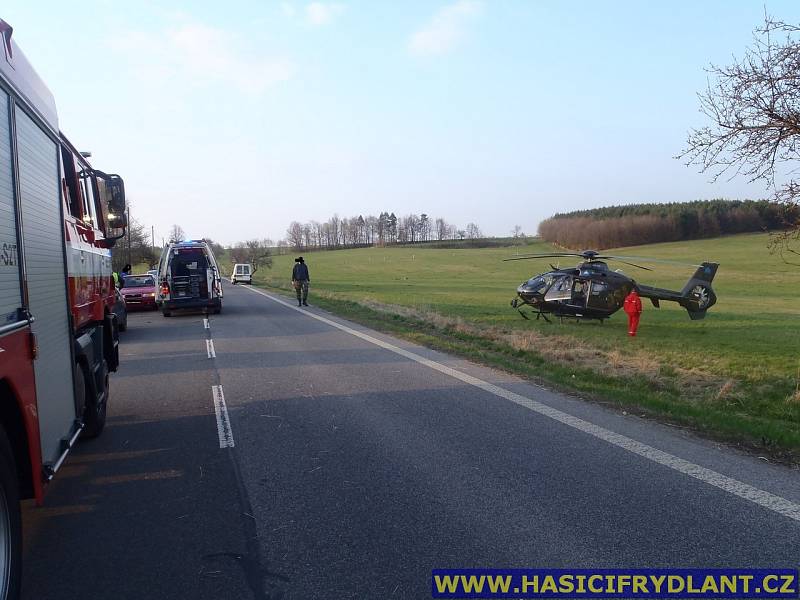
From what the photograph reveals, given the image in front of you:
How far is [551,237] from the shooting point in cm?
9469

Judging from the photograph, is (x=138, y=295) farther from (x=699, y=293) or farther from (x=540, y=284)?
(x=699, y=293)

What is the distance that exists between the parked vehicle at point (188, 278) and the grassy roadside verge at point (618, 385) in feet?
20.2

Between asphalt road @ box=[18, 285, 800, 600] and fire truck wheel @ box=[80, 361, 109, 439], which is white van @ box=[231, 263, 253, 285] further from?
fire truck wheel @ box=[80, 361, 109, 439]

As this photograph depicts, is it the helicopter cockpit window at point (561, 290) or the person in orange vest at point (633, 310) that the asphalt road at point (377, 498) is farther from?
the helicopter cockpit window at point (561, 290)

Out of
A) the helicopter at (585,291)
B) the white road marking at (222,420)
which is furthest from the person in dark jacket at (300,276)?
the white road marking at (222,420)

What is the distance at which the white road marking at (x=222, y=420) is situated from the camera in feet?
20.1

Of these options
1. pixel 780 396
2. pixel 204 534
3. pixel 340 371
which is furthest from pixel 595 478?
pixel 780 396

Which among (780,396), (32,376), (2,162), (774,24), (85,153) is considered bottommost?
(780,396)

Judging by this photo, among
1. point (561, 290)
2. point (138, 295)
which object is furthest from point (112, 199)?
point (561, 290)

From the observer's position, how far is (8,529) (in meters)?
3.04

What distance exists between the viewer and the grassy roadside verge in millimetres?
6297

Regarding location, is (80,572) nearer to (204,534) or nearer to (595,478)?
(204,534)

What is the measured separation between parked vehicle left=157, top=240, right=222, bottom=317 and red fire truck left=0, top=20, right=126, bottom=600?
15464mm

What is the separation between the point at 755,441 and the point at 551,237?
91.4 m
